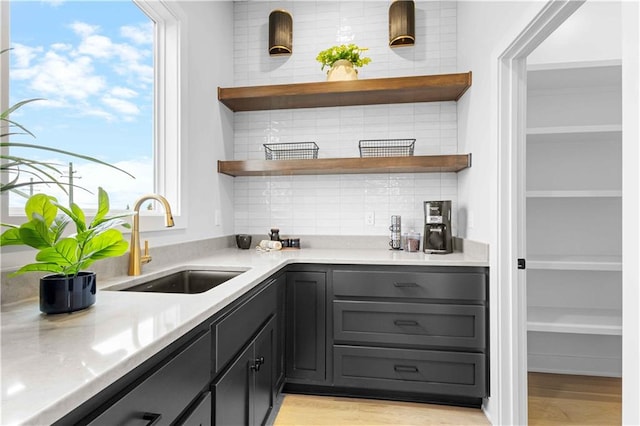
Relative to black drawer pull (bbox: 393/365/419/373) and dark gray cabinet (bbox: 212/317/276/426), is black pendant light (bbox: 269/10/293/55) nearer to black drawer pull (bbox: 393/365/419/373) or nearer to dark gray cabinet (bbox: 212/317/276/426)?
dark gray cabinet (bbox: 212/317/276/426)

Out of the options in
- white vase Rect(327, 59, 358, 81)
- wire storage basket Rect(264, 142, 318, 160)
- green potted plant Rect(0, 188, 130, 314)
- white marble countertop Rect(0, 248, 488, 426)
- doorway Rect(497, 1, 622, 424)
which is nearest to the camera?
white marble countertop Rect(0, 248, 488, 426)

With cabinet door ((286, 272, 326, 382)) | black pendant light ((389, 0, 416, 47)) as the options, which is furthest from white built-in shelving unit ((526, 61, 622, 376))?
cabinet door ((286, 272, 326, 382))

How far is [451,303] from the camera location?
1.99 m

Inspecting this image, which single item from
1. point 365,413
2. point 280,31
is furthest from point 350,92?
point 365,413

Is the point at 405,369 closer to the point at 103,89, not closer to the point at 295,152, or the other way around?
the point at 295,152

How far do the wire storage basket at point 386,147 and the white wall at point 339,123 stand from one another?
8 centimetres

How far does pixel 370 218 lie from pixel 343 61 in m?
1.16

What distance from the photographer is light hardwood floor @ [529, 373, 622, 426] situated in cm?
189

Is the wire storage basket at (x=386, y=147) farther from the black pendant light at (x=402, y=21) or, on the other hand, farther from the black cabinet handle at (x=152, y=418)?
the black cabinet handle at (x=152, y=418)

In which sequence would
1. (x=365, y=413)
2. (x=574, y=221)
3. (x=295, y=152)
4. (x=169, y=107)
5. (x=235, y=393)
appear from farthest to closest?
(x=295, y=152)
(x=574, y=221)
(x=169, y=107)
(x=365, y=413)
(x=235, y=393)

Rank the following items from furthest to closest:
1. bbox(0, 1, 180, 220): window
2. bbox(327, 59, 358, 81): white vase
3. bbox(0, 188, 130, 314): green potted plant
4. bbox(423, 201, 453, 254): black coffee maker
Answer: bbox(327, 59, 358, 81): white vase < bbox(423, 201, 453, 254): black coffee maker < bbox(0, 1, 180, 220): window < bbox(0, 188, 130, 314): green potted plant

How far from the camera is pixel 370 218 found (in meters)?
2.68

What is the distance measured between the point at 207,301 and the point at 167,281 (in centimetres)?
75

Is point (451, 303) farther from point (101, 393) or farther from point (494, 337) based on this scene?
point (101, 393)
